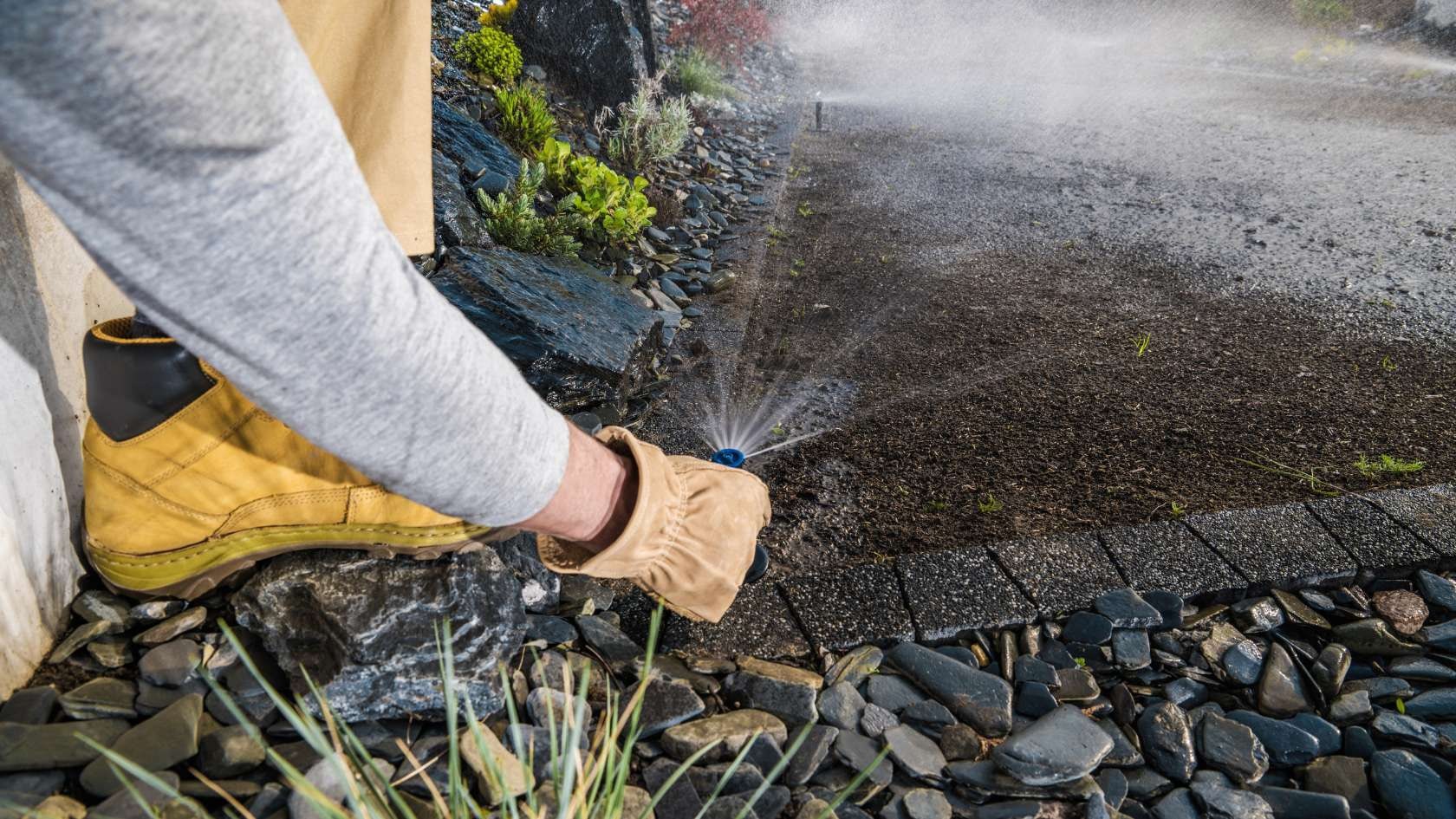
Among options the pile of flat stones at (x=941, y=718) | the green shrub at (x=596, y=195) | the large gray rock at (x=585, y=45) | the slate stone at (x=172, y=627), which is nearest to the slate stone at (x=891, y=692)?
the pile of flat stones at (x=941, y=718)

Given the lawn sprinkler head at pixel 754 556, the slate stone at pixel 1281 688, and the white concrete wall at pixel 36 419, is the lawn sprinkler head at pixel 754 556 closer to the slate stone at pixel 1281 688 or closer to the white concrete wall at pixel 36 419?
the slate stone at pixel 1281 688

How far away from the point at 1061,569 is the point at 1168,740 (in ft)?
1.63

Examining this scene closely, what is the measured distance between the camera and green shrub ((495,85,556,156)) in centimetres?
468

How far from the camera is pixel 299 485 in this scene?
1701mm

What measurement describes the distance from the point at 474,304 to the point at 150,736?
1.64m

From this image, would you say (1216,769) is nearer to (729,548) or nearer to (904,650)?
(904,650)

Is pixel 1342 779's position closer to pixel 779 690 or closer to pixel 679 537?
pixel 779 690

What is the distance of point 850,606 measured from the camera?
2.03m

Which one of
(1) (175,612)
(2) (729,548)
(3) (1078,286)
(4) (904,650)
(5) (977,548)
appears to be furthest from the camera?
(3) (1078,286)

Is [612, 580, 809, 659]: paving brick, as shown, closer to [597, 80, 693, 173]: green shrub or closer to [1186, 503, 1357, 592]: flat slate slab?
[1186, 503, 1357, 592]: flat slate slab

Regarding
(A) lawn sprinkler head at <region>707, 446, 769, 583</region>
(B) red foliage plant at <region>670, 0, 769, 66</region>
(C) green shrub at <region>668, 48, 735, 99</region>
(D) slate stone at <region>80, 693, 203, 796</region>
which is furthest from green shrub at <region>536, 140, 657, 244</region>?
(B) red foliage plant at <region>670, 0, 769, 66</region>

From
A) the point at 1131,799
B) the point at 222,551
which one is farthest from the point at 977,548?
the point at 222,551

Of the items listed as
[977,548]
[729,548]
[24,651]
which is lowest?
[977,548]

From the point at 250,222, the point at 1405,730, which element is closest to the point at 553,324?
the point at 250,222
